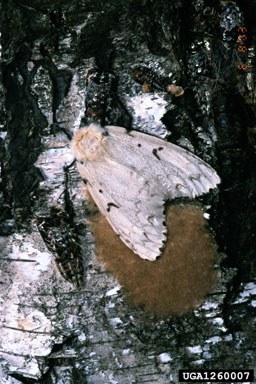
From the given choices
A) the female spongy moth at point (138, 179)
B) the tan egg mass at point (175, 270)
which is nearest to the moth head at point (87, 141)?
the female spongy moth at point (138, 179)

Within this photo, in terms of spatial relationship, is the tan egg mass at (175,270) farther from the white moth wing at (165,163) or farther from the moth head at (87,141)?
the moth head at (87,141)

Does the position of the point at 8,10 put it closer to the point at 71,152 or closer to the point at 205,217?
the point at 71,152

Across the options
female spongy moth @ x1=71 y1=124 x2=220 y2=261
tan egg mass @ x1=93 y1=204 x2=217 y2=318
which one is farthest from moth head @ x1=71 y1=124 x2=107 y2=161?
tan egg mass @ x1=93 y1=204 x2=217 y2=318

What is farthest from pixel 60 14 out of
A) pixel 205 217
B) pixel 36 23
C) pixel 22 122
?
pixel 205 217

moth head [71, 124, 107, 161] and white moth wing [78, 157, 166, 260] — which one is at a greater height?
moth head [71, 124, 107, 161]

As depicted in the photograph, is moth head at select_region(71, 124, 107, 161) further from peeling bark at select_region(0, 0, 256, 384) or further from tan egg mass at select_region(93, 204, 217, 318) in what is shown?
tan egg mass at select_region(93, 204, 217, 318)

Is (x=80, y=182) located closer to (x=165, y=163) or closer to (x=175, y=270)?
(x=165, y=163)

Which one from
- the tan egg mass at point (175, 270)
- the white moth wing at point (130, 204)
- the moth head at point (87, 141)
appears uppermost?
the moth head at point (87, 141)
